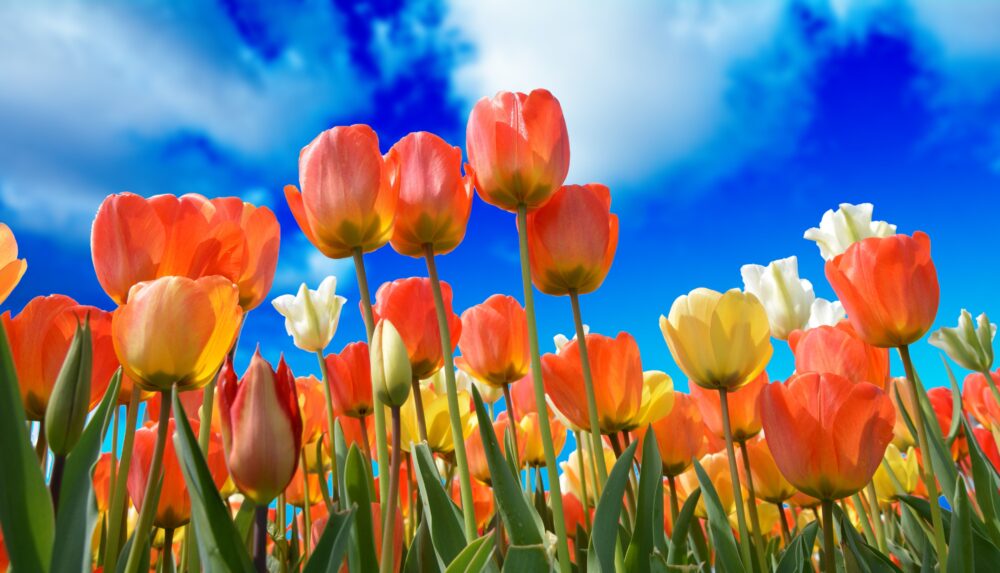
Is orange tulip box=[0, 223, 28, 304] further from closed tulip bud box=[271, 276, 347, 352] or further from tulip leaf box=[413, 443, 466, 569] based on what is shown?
closed tulip bud box=[271, 276, 347, 352]

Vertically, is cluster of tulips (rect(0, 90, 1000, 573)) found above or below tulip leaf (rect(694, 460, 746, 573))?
above

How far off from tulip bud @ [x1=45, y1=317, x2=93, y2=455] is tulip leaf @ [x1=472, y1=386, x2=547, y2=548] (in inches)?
21.2

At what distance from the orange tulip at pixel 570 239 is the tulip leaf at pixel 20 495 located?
1.00m

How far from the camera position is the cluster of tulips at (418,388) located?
3.06 ft

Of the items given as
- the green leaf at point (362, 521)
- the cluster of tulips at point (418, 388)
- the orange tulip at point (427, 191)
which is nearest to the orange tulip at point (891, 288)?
the cluster of tulips at point (418, 388)

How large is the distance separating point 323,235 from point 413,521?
90 cm

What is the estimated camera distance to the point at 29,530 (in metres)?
0.81

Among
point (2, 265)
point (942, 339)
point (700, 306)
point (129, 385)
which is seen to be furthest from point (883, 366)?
point (2, 265)

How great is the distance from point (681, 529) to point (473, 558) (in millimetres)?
587

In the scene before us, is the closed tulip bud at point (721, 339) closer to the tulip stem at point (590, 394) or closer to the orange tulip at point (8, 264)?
the tulip stem at point (590, 394)

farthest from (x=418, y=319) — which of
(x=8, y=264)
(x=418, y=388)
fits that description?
(x=8, y=264)

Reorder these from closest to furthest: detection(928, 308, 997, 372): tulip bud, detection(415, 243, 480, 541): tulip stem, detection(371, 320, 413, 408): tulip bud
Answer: detection(371, 320, 413, 408): tulip bud
detection(415, 243, 480, 541): tulip stem
detection(928, 308, 997, 372): tulip bud

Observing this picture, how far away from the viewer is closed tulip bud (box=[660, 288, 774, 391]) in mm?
1678

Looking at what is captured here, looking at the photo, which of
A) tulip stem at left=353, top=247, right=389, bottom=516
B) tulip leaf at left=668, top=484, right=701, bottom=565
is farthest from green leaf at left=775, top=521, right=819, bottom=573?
tulip stem at left=353, top=247, right=389, bottom=516
